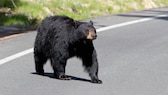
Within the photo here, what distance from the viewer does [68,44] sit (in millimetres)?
8883

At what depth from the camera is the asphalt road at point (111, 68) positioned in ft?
28.0

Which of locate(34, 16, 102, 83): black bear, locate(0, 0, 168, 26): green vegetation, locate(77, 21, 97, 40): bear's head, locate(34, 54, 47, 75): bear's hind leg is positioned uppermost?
locate(77, 21, 97, 40): bear's head

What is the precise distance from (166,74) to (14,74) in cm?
290

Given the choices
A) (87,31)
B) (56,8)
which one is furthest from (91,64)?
(56,8)

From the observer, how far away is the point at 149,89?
862 centimetres

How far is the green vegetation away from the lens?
1822cm

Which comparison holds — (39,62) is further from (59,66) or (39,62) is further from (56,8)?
(56,8)

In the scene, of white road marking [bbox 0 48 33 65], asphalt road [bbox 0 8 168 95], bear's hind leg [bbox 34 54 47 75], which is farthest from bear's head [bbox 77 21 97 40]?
white road marking [bbox 0 48 33 65]

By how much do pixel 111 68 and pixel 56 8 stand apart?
10814 mm

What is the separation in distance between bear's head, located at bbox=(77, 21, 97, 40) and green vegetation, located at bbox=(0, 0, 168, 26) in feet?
28.9

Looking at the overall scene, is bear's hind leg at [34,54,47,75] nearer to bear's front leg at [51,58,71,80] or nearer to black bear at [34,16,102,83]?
black bear at [34,16,102,83]

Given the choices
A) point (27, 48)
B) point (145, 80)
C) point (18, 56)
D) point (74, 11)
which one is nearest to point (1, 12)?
point (74, 11)

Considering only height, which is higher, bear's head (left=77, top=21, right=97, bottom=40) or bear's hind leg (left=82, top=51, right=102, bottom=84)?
bear's head (left=77, top=21, right=97, bottom=40)

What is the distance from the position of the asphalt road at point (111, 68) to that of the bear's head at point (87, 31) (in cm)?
87
